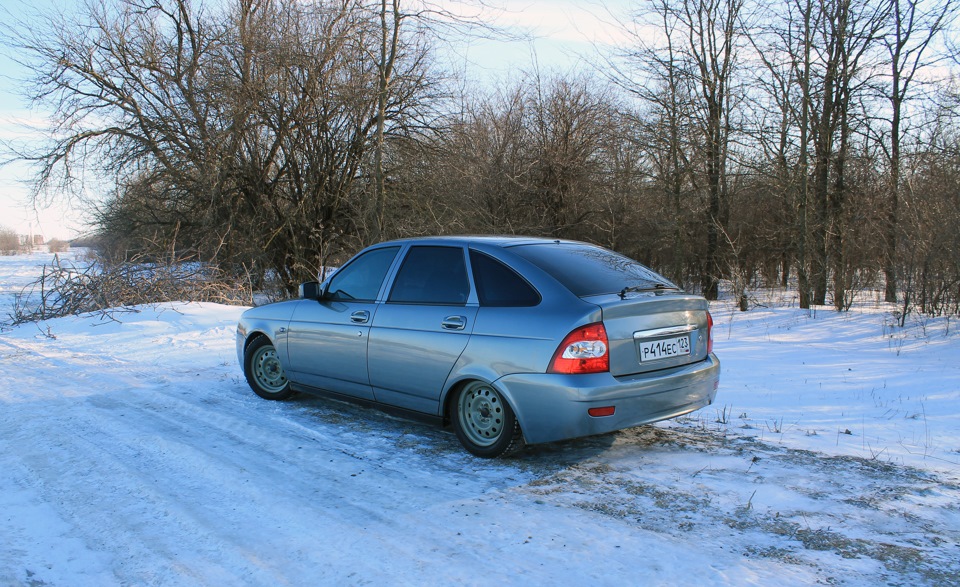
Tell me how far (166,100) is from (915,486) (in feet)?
73.0

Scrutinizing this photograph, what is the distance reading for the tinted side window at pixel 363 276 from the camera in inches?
223

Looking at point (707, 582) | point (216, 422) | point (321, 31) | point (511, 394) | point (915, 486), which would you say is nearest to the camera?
point (707, 582)

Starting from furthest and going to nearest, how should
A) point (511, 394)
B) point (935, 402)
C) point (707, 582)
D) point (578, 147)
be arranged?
point (578, 147) < point (935, 402) < point (511, 394) < point (707, 582)

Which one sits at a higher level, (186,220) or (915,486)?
(186,220)

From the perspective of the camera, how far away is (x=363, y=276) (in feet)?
19.1

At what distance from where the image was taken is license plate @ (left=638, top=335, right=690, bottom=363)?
441 cm

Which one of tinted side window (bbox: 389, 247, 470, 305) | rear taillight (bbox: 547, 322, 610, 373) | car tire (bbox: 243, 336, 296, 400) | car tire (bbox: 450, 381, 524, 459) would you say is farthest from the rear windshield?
car tire (bbox: 243, 336, 296, 400)

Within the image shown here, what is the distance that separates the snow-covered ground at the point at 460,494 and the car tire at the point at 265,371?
0.54 feet

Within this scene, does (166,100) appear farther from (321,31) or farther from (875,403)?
(875,403)

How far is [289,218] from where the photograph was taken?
22.0 metres

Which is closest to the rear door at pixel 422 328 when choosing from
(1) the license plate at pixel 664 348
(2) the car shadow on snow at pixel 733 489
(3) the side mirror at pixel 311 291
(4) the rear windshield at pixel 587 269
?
(2) the car shadow on snow at pixel 733 489

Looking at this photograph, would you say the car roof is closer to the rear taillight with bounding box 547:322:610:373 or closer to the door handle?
the door handle

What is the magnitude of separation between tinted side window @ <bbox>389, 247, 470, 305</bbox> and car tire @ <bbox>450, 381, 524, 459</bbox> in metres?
0.70

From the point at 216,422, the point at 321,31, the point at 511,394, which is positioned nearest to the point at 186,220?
the point at 321,31
